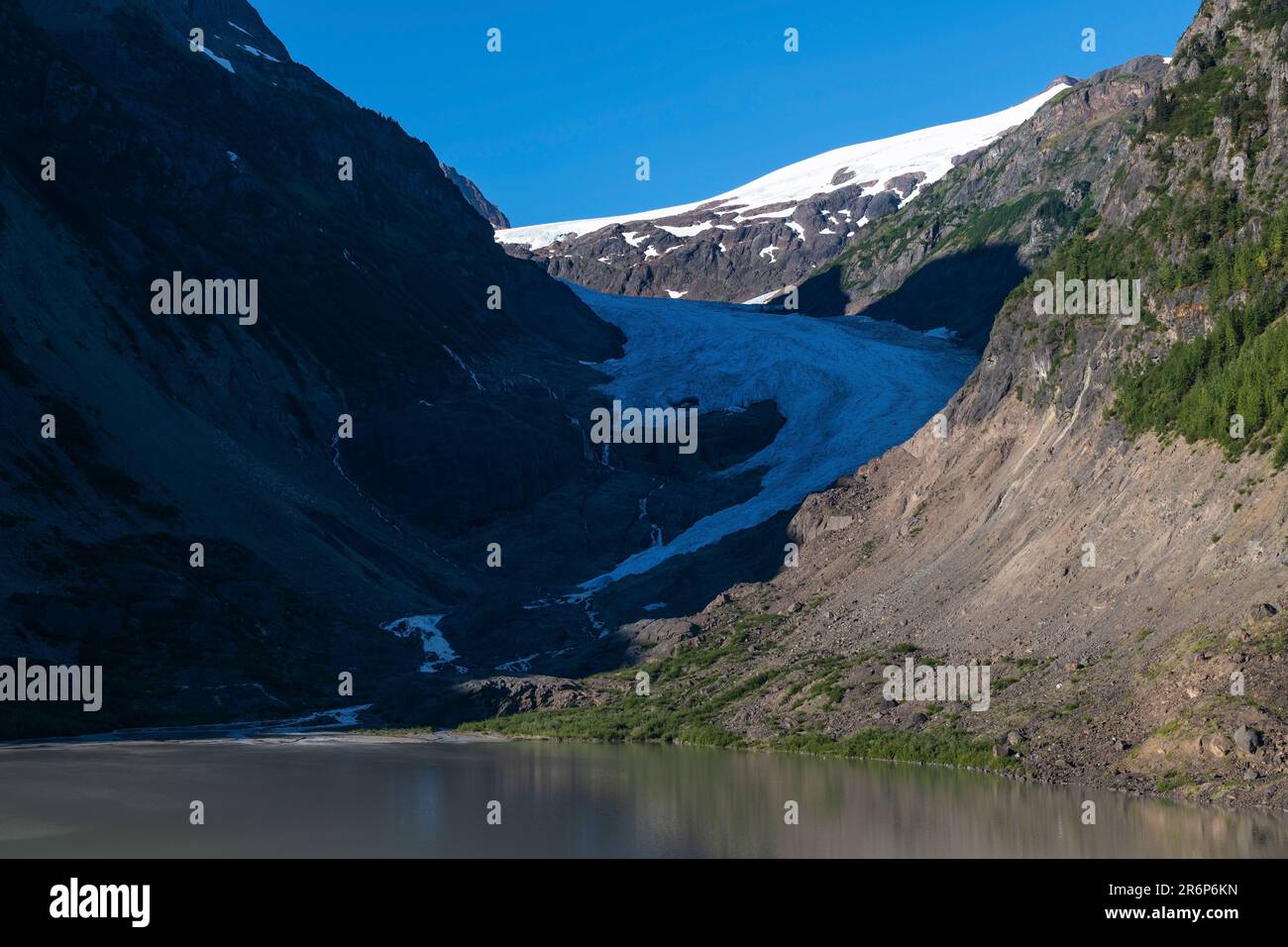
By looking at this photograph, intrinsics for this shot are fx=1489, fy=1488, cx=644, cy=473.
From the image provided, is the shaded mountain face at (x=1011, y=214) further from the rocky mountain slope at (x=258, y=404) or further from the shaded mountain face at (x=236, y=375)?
the rocky mountain slope at (x=258, y=404)

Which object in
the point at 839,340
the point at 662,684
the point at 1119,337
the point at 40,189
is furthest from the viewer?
the point at 839,340

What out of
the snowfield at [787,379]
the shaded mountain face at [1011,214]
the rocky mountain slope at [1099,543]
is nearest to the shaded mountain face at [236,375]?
the snowfield at [787,379]

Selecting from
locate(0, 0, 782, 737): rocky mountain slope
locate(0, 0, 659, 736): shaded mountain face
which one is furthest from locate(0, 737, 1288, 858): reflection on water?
locate(0, 0, 659, 736): shaded mountain face

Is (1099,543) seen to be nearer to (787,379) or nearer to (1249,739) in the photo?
(1249,739)

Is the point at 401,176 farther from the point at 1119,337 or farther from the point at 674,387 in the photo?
the point at 1119,337

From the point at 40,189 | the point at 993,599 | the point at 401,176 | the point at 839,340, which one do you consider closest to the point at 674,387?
the point at 839,340

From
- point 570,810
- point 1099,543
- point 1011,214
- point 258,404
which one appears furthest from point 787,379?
point 570,810
